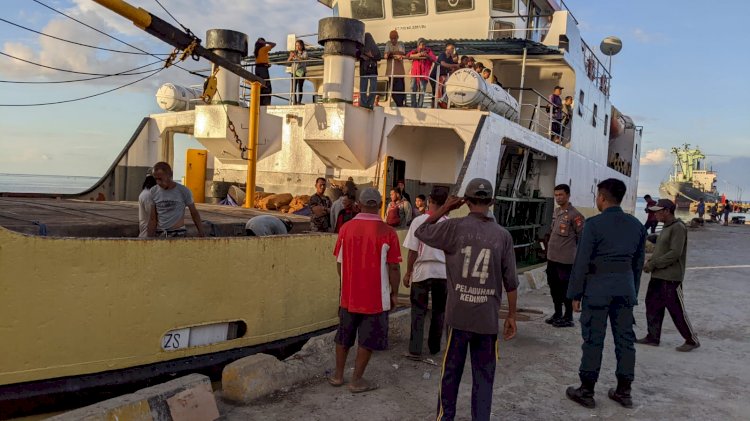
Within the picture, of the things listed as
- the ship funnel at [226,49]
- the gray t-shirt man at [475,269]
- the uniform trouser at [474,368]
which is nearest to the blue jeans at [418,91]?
the ship funnel at [226,49]

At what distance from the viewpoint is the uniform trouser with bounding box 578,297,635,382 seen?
411 centimetres

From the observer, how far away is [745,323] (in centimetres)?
714

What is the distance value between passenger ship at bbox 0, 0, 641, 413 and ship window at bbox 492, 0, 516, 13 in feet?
0.07

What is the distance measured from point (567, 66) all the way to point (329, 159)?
6.72 m

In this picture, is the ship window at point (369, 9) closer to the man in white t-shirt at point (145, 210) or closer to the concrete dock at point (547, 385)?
the concrete dock at point (547, 385)

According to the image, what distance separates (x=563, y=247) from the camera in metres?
6.59

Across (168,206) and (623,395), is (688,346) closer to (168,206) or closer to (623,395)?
(623,395)

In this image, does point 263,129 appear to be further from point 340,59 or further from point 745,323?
point 745,323

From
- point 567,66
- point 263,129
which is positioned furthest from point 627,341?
point 567,66

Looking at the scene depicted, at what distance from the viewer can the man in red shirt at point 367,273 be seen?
4.04 meters

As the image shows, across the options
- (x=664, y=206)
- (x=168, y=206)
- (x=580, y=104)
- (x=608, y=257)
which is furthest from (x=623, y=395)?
(x=580, y=104)

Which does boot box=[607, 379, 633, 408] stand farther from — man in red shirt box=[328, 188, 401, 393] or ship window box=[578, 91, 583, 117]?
ship window box=[578, 91, 583, 117]

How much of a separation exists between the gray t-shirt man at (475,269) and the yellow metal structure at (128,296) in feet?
6.89

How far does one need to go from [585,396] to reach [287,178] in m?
6.62
